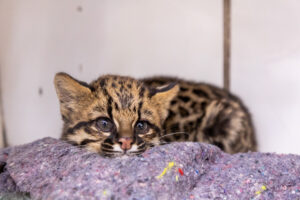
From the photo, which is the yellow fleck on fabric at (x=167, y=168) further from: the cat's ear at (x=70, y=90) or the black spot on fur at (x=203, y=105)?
the black spot on fur at (x=203, y=105)

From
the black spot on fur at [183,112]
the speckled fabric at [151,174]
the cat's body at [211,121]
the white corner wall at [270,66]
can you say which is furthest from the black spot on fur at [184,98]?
the speckled fabric at [151,174]

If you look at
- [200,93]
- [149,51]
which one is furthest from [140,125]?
[149,51]

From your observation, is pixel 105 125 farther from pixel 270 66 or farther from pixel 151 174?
pixel 270 66

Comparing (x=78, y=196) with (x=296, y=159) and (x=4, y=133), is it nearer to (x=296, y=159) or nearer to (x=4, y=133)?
(x=296, y=159)

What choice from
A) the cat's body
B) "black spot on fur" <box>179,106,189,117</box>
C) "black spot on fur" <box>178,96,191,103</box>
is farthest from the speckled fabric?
"black spot on fur" <box>178,96,191,103</box>

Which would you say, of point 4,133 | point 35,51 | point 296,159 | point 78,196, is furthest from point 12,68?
point 296,159

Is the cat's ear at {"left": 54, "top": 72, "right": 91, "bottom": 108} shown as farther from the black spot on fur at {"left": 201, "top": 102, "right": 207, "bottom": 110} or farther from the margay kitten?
the black spot on fur at {"left": 201, "top": 102, "right": 207, "bottom": 110}
